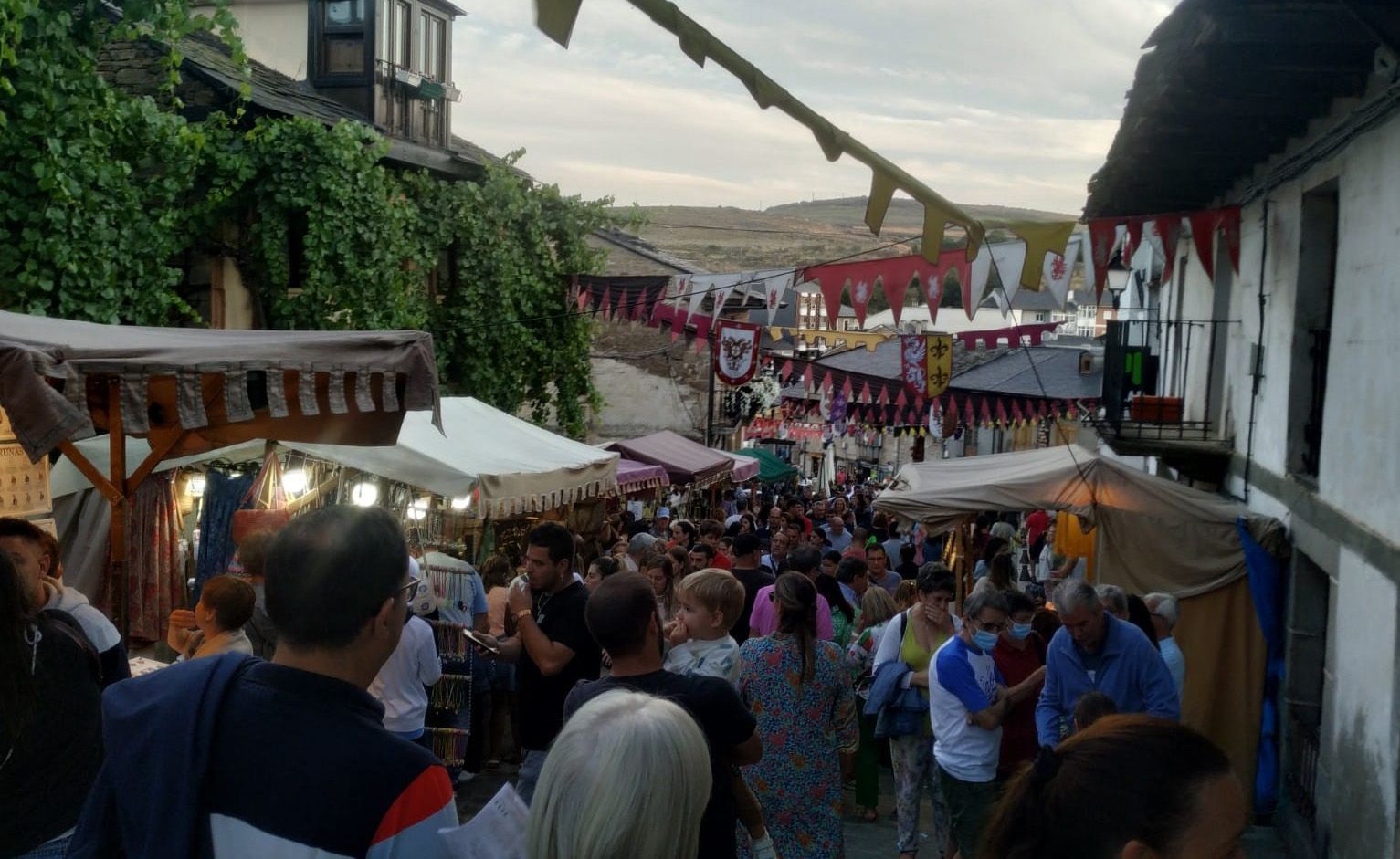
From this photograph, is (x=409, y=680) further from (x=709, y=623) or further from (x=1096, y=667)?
(x=1096, y=667)

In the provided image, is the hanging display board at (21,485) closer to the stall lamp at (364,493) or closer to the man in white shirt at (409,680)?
the stall lamp at (364,493)

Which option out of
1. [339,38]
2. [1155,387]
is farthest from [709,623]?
[339,38]

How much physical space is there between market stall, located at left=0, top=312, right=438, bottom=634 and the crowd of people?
1.91ft

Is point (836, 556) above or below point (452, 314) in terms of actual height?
below

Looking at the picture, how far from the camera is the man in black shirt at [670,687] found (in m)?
4.16

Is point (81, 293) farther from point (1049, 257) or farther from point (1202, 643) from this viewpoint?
point (1202, 643)

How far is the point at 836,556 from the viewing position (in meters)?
12.3

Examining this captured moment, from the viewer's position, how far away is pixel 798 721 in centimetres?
566

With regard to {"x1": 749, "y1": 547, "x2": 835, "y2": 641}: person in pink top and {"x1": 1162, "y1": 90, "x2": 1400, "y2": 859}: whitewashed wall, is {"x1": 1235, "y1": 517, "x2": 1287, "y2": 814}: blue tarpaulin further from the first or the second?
{"x1": 749, "y1": 547, "x2": 835, "y2": 641}: person in pink top

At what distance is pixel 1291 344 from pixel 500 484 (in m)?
5.63

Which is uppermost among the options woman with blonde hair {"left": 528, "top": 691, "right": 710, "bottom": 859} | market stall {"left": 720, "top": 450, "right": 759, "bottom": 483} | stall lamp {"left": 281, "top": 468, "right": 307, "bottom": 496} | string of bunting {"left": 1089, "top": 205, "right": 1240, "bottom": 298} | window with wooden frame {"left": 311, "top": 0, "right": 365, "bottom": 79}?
window with wooden frame {"left": 311, "top": 0, "right": 365, "bottom": 79}

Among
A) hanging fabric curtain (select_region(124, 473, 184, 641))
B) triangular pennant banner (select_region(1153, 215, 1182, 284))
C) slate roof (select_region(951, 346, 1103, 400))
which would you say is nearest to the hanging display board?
hanging fabric curtain (select_region(124, 473, 184, 641))

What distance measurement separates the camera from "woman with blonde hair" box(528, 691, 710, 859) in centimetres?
237

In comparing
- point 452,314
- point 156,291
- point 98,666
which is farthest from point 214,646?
point 452,314
